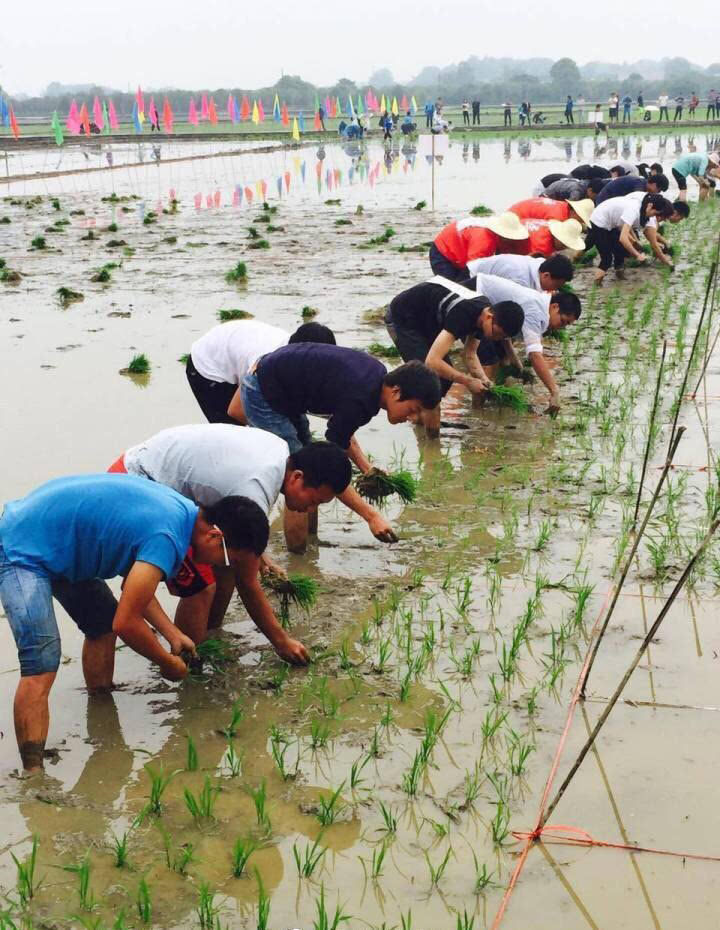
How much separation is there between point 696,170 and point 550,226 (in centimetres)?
992

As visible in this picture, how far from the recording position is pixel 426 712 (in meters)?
3.58

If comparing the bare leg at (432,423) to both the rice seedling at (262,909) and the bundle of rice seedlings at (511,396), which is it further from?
the rice seedling at (262,909)

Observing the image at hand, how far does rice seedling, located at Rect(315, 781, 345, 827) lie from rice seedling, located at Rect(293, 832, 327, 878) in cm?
10

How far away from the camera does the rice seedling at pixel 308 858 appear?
9.14 ft

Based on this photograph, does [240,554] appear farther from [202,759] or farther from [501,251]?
[501,251]

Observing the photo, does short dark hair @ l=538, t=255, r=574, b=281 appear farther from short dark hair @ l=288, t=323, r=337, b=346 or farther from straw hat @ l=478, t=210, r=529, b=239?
short dark hair @ l=288, t=323, r=337, b=346

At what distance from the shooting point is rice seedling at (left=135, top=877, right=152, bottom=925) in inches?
102

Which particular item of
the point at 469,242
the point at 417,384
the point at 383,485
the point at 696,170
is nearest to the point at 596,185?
the point at 696,170

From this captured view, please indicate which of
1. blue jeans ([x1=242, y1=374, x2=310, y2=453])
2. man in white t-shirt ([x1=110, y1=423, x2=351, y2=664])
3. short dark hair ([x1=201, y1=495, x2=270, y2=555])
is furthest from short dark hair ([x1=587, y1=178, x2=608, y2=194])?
short dark hair ([x1=201, y1=495, x2=270, y2=555])

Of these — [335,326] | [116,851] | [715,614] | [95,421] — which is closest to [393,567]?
[715,614]

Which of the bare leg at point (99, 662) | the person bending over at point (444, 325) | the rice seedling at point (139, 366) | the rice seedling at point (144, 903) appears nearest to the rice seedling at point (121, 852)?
the rice seedling at point (144, 903)

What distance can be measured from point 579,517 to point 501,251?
328 centimetres

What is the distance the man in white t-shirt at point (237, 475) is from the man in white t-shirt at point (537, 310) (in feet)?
9.90

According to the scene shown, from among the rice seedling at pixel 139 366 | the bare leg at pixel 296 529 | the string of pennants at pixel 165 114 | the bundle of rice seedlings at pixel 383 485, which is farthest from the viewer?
the string of pennants at pixel 165 114
